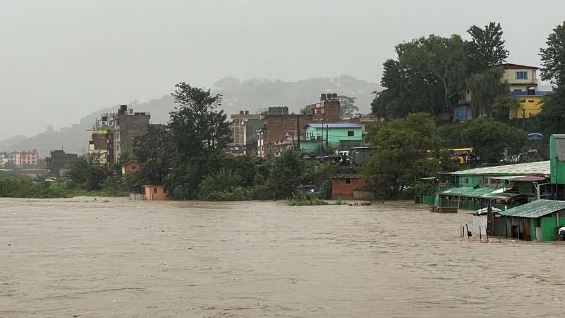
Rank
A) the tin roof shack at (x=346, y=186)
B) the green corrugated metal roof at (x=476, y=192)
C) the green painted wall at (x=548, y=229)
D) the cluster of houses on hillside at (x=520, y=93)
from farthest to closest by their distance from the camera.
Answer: the cluster of houses on hillside at (x=520, y=93) < the tin roof shack at (x=346, y=186) < the green corrugated metal roof at (x=476, y=192) < the green painted wall at (x=548, y=229)

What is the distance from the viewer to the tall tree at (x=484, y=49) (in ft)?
183

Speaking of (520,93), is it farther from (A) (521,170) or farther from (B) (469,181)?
(A) (521,170)

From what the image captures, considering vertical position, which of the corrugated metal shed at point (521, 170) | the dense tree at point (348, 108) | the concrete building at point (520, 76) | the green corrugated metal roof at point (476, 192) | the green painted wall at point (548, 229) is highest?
the dense tree at point (348, 108)

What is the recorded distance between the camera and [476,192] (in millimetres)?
34500

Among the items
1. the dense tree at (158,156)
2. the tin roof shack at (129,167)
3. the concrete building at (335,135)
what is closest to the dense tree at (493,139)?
the concrete building at (335,135)

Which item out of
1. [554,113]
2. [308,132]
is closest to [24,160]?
[308,132]

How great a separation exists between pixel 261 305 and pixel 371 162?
110ft

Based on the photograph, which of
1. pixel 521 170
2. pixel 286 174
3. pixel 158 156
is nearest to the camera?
pixel 521 170

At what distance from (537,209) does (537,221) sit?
0.68m

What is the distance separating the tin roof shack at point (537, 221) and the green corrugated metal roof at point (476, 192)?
7.45 m

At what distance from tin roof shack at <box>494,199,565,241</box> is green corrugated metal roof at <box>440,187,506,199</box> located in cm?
745

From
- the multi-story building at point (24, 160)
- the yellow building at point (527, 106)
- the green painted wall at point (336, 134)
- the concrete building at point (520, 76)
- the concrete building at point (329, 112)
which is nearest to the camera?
the yellow building at point (527, 106)

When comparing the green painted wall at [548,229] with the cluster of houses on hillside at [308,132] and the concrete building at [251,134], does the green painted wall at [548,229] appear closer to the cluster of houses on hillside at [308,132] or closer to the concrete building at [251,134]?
the cluster of houses on hillside at [308,132]

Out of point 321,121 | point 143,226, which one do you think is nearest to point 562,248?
point 143,226
